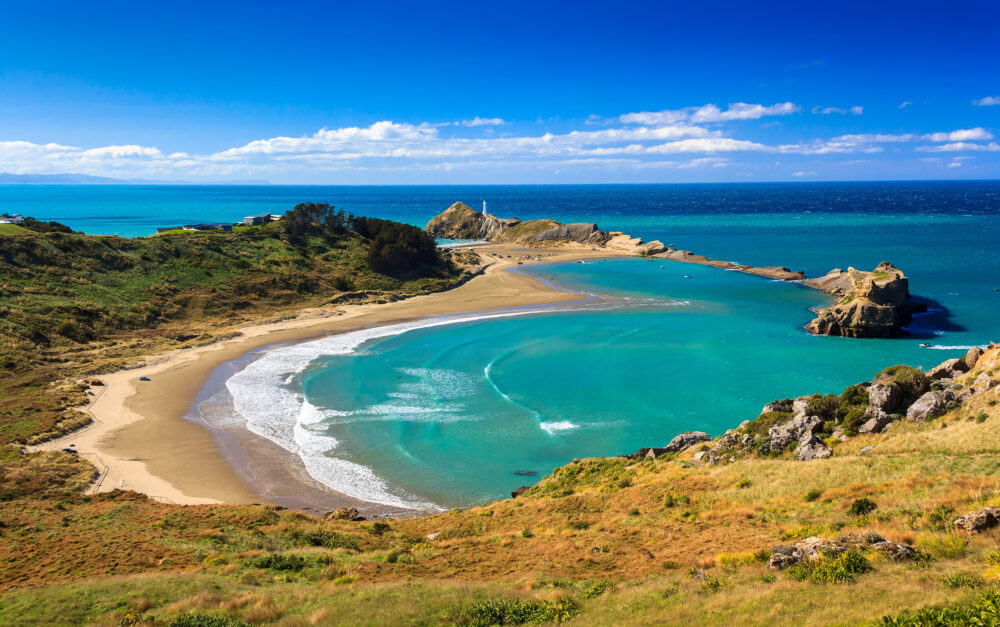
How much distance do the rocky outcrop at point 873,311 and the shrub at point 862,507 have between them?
4365cm

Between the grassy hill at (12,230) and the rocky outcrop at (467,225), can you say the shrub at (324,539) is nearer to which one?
the grassy hill at (12,230)

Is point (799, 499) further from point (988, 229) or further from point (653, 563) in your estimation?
point (988, 229)

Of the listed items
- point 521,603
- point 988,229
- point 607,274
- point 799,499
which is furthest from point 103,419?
point 988,229

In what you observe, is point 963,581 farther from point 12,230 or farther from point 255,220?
point 255,220

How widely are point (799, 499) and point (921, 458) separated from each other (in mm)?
4048

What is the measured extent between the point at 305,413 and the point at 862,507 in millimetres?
29995

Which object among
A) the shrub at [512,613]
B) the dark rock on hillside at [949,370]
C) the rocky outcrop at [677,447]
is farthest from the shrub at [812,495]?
the dark rock on hillside at [949,370]

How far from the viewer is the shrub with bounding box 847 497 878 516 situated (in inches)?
605

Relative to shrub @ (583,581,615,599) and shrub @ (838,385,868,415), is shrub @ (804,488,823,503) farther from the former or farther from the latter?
shrub @ (583,581,615,599)

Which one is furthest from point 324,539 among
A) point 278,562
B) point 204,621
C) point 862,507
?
point 862,507

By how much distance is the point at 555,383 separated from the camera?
41656 mm

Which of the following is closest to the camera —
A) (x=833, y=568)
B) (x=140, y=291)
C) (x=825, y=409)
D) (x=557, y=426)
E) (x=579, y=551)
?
(x=833, y=568)

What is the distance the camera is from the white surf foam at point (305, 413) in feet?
90.3

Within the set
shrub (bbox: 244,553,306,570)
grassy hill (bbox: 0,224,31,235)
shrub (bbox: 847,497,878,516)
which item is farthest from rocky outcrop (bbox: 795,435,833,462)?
grassy hill (bbox: 0,224,31,235)
